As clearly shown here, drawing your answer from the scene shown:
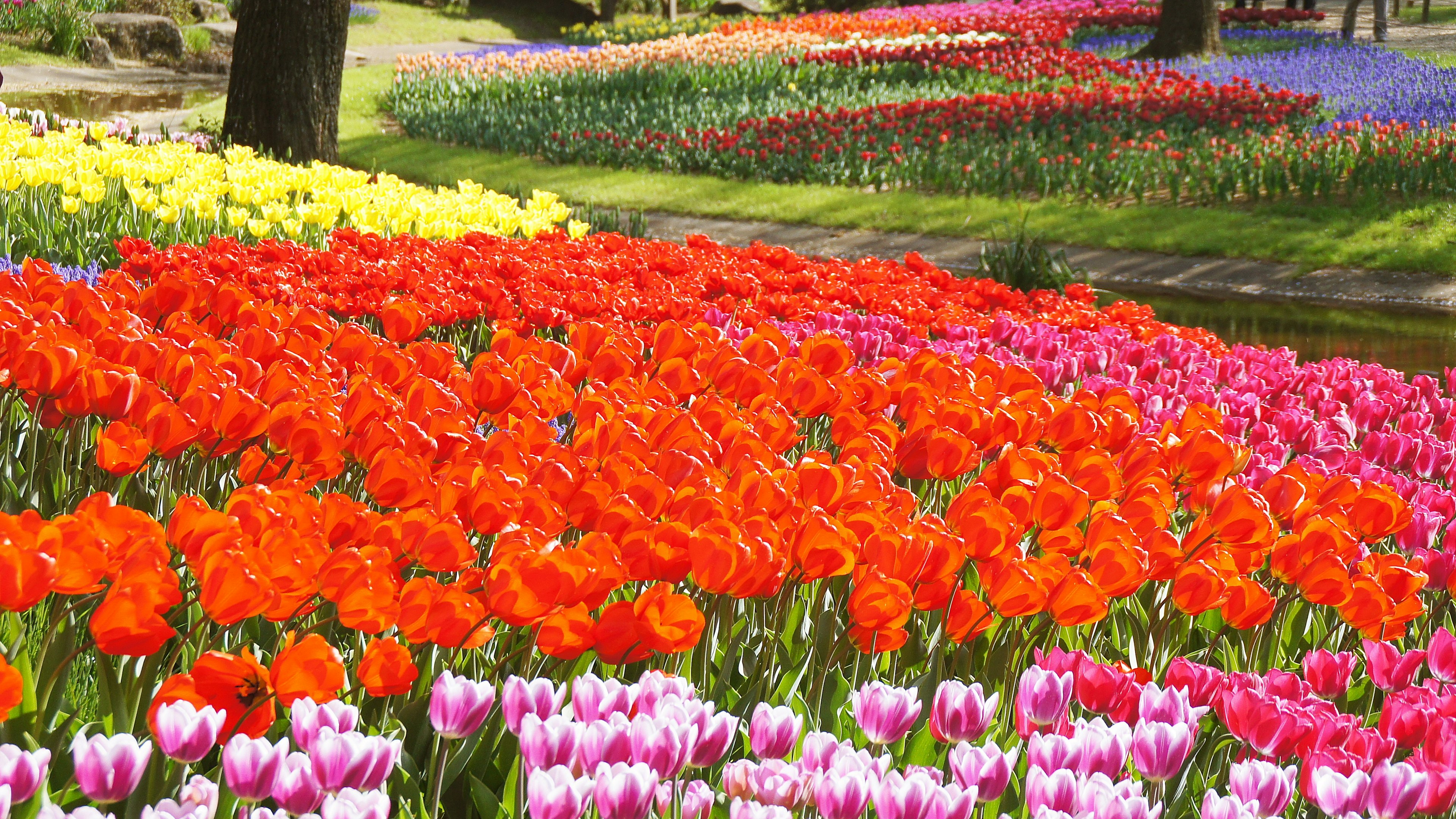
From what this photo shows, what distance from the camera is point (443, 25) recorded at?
113 ft

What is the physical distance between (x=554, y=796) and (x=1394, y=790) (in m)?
0.91

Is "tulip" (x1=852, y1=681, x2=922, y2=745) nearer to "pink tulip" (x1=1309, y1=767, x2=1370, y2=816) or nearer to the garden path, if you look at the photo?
"pink tulip" (x1=1309, y1=767, x2=1370, y2=816)

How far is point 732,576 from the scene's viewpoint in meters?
1.76

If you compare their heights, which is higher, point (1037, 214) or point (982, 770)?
point (1037, 214)

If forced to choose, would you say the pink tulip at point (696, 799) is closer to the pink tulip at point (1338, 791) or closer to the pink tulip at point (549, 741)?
the pink tulip at point (549, 741)

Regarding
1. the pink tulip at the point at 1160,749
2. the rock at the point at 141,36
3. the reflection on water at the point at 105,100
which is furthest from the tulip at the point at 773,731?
the rock at the point at 141,36

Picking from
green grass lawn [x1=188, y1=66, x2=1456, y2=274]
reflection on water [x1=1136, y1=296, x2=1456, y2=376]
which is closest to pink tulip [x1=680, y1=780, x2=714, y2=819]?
reflection on water [x1=1136, y1=296, x2=1456, y2=376]

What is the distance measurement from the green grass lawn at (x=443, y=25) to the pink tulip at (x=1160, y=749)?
29629 mm

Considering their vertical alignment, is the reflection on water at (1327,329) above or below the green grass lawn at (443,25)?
below

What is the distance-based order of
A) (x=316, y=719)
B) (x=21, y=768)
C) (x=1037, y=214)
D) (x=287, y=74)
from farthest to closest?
(x=1037, y=214), (x=287, y=74), (x=316, y=719), (x=21, y=768)

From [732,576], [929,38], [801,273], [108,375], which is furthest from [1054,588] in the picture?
[929,38]

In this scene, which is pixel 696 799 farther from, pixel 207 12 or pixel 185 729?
pixel 207 12

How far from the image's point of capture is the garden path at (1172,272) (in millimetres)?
8914

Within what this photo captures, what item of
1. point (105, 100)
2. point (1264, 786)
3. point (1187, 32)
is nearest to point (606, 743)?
point (1264, 786)
